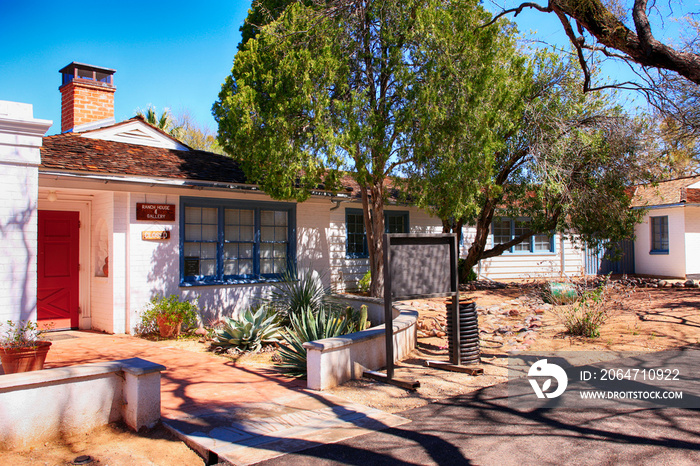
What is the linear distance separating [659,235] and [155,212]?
1992 centimetres

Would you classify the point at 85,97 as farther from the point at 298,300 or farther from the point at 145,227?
the point at 298,300

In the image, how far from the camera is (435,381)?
6.45 metres

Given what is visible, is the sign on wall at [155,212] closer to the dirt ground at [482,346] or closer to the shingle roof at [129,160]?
the shingle roof at [129,160]

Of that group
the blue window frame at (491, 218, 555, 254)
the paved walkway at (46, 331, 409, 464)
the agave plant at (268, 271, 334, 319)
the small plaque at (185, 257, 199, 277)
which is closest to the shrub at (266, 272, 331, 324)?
the agave plant at (268, 271, 334, 319)

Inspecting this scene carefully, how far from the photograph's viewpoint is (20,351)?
5.53 m

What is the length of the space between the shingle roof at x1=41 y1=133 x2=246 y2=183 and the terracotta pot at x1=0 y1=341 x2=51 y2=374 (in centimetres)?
397

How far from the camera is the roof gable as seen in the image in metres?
11.6

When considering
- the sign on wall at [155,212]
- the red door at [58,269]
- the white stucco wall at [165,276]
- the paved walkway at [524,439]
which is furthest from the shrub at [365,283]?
the paved walkway at [524,439]

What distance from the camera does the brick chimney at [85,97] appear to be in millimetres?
13148

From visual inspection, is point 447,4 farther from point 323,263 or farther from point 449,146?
point 323,263

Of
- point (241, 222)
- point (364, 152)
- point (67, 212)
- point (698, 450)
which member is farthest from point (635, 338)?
point (67, 212)

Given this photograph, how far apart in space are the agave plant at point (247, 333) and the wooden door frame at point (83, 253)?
137 inches

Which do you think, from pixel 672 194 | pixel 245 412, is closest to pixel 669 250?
pixel 672 194

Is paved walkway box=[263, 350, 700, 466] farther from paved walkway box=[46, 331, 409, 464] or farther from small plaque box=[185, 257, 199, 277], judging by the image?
small plaque box=[185, 257, 199, 277]
